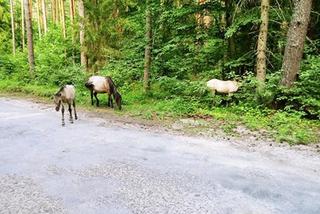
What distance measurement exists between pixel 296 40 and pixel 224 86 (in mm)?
2608

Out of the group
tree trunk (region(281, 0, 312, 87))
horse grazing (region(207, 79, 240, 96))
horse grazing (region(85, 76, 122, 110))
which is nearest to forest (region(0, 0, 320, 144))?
tree trunk (region(281, 0, 312, 87))

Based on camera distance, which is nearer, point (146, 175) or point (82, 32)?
point (146, 175)

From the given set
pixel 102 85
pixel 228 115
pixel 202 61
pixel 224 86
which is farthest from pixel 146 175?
pixel 202 61

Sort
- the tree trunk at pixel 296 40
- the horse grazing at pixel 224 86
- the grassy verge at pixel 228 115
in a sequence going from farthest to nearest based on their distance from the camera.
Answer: the horse grazing at pixel 224 86 → the tree trunk at pixel 296 40 → the grassy verge at pixel 228 115

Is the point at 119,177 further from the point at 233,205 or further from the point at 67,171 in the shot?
the point at 233,205

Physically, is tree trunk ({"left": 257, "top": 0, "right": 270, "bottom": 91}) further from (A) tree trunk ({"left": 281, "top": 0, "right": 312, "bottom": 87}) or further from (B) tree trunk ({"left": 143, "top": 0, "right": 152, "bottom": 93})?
(B) tree trunk ({"left": 143, "top": 0, "right": 152, "bottom": 93})

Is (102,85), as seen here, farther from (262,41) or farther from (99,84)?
(262,41)

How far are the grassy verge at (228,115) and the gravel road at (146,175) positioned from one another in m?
1.19

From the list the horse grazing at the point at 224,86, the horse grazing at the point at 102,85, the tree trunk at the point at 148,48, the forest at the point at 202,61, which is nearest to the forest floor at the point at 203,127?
the forest at the point at 202,61

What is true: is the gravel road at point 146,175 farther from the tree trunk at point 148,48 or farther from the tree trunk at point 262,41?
the tree trunk at point 148,48

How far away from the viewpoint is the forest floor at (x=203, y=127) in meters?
7.81

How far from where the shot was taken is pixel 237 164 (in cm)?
652

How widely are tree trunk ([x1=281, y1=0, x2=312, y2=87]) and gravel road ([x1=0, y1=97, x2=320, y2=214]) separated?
3.57 m

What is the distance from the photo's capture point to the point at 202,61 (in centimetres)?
1384
